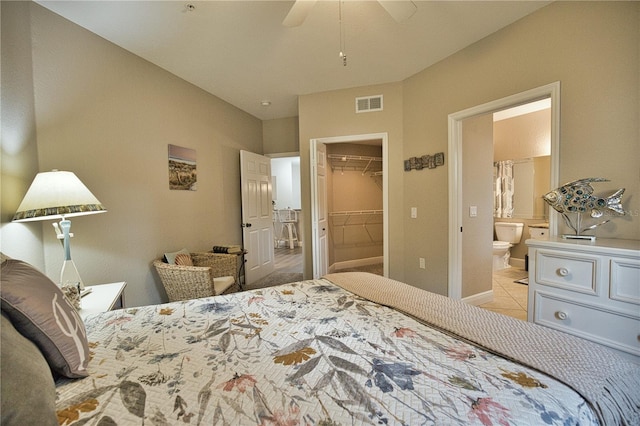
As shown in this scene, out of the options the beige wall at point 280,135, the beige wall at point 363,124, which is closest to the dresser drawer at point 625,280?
the beige wall at point 363,124

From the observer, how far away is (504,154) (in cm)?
472

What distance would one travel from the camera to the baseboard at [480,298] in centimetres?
308

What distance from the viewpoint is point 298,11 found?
1673mm

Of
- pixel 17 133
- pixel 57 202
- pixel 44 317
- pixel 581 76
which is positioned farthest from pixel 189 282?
pixel 581 76

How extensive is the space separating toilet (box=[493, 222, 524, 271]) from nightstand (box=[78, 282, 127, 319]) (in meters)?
4.88

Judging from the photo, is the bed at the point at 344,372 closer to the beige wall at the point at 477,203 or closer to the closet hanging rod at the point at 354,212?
the beige wall at the point at 477,203

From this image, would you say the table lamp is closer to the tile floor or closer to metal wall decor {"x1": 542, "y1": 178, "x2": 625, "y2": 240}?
metal wall decor {"x1": 542, "y1": 178, "x2": 625, "y2": 240}

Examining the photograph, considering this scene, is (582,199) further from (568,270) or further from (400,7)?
(400,7)

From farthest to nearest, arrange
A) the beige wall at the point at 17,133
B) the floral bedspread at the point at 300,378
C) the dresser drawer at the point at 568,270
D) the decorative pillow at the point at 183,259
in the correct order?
the decorative pillow at the point at 183,259, the beige wall at the point at 17,133, the dresser drawer at the point at 568,270, the floral bedspread at the point at 300,378

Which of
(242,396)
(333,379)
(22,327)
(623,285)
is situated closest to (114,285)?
(22,327)

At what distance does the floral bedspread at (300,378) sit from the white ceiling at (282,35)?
2127 millimetres

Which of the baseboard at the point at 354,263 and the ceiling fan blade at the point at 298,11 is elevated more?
the ceiling fan blade at the point at 298,11

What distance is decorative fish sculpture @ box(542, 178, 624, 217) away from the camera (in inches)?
65.8

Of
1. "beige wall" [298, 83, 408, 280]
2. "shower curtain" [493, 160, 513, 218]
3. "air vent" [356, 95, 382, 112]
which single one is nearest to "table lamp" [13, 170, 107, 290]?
"beige wall" [298, 83, 408, 280]
